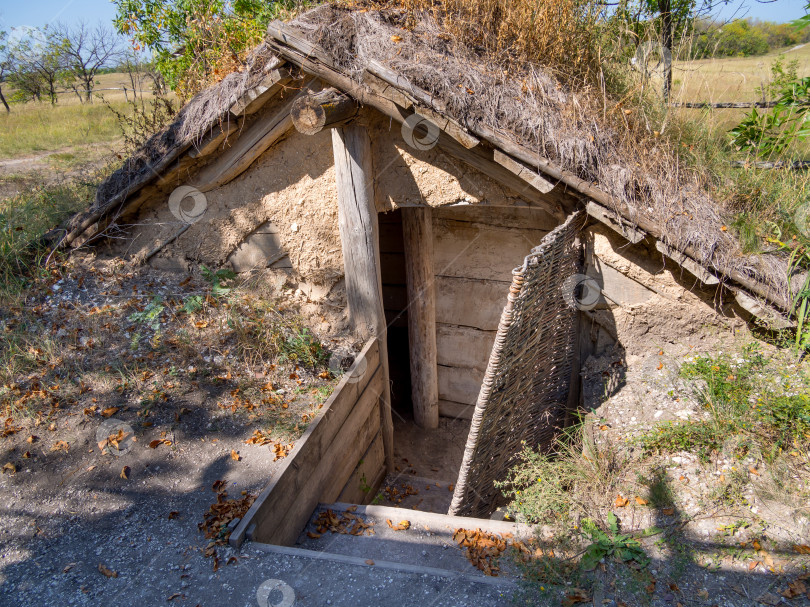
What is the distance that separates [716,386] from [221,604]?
3264 millimetres

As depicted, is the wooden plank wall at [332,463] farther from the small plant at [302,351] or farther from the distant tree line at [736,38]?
the distant tree line at [736,38]

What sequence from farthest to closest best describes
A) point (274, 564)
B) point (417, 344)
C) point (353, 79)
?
point (417, 344)
point (353, 79)
point (274, 564)

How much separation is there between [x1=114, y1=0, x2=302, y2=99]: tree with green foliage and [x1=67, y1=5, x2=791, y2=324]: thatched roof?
117 cm

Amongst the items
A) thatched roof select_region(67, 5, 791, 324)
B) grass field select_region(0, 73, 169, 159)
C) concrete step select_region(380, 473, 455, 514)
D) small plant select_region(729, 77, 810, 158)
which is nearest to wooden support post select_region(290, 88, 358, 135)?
thatched roof select_region(67, 5, 791, 324)

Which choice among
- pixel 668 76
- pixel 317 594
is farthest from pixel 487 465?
pixel 668 76

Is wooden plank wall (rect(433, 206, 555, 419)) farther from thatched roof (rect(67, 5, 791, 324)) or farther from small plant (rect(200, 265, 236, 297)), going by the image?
small plant (rect(200, 265, 236, 297))

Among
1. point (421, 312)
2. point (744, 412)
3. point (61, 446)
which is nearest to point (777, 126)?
point (744, 412)

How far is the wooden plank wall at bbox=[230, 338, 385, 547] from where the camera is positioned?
322 centimetres

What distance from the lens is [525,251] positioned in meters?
5.33

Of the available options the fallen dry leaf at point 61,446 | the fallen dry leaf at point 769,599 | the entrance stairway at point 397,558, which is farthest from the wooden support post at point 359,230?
the fallen dry leaf at point 769,599

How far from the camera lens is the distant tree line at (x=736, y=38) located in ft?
16.5

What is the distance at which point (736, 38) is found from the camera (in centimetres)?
879

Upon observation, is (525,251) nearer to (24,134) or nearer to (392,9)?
(392,9)

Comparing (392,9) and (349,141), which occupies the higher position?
(392,9)
